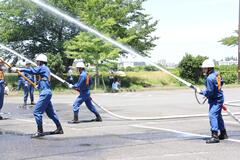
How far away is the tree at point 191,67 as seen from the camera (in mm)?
39031

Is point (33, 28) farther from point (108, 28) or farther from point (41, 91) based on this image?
point (41, 91)

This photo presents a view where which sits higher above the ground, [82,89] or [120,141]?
[82,89]

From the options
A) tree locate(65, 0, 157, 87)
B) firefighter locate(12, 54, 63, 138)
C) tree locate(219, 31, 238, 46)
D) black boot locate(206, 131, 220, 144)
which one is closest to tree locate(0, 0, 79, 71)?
tree locate(65, 0, 157, 87)

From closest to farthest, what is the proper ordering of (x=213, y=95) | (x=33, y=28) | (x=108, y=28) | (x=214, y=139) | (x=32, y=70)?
(x=214, y=139) < (x=213, y=95) < (x=32, y=70) < (x=108, y=28) < (x=33, y=28)

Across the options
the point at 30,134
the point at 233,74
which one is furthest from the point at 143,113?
the point at 233,74

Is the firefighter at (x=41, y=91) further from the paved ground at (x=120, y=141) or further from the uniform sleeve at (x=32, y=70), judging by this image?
the paved ground at (x=120, y=141)

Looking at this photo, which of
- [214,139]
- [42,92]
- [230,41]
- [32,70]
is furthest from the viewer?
[230,41]

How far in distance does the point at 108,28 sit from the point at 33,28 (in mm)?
7777

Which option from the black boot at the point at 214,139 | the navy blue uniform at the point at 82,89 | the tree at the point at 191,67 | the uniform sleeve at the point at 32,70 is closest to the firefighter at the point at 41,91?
the uniform sleeve at the point at 32,70

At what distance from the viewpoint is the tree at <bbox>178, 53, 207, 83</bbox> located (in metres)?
39.0

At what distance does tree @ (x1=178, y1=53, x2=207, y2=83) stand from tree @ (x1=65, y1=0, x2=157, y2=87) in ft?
11.4

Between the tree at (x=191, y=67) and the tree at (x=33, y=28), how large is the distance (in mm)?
8918

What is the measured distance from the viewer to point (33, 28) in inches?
1523

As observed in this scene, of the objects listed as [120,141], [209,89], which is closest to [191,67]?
[209,89]
